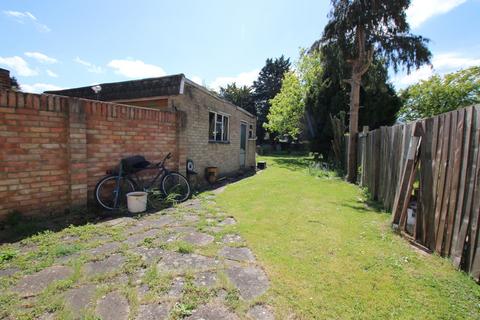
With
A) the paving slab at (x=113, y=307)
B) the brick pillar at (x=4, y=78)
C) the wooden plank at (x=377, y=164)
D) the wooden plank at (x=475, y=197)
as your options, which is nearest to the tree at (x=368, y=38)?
the wooden plank at (x=377, y=164)

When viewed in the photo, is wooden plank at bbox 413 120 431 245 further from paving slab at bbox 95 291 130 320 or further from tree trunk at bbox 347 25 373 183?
tree trunk at bbox 347 25 373 183

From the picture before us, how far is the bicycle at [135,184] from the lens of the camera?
4801 mm

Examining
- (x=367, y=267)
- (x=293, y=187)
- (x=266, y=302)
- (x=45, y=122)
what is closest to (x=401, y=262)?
(x=367, y=267)

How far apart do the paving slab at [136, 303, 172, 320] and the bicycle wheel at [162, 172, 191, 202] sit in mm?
3842

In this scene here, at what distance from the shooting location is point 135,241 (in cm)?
336

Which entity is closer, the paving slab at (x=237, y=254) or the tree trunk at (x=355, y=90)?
the paving slab at (x=237, y=254)

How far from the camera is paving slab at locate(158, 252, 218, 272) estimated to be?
8.63 ft

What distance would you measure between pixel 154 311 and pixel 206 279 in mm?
606

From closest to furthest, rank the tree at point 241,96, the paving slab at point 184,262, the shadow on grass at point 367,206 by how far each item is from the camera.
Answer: the paving slab at point 184,262, the shadow on grass at point 367,206, the tree at point 241,96

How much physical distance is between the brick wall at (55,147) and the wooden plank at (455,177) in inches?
216

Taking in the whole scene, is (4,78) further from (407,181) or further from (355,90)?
(355,90)

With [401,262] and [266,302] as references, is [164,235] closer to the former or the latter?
[266,302]

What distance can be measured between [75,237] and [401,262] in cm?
428

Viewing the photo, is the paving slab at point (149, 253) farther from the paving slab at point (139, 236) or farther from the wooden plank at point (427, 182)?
the wooden plank at point (427, 182)
